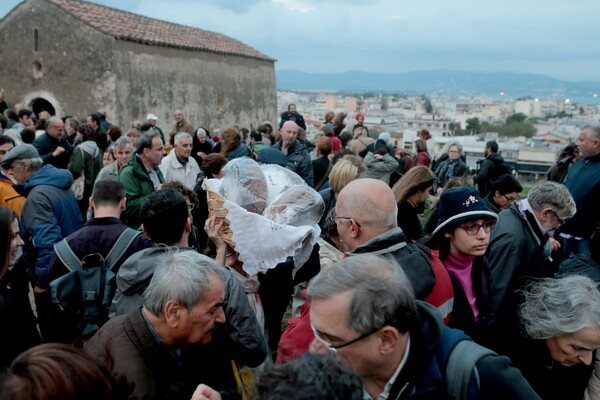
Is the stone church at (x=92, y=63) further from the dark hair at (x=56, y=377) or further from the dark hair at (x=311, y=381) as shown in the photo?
the dark hair at (x=311, y=381)

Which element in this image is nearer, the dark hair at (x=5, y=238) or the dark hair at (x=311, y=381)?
the dark hair at (x=311, y=381)

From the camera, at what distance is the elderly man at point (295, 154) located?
23.6 ft

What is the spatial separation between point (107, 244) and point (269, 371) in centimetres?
218

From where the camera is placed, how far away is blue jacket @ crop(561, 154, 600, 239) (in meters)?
5.34

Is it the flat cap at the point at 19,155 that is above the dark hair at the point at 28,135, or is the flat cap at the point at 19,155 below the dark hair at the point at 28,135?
above

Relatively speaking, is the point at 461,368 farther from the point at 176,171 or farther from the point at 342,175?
the point at 176,171

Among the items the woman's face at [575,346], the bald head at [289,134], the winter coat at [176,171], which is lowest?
the woman's face at [575,346]

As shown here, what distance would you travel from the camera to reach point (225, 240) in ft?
10.1

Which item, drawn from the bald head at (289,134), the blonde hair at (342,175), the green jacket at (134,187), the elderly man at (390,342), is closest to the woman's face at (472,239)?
the elderly man at (390,342)

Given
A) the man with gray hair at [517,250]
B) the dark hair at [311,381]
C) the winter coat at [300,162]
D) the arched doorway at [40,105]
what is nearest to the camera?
the dark hair at [311,381]

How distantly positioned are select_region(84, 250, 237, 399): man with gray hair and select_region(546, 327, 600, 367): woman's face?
179 centimetres

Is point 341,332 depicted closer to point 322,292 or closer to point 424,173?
point 322,292

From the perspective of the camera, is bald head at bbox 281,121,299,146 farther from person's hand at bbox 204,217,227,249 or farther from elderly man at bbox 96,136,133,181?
person's hand at bbox 204,217,227,249

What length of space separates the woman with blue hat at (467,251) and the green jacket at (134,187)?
3002mm
